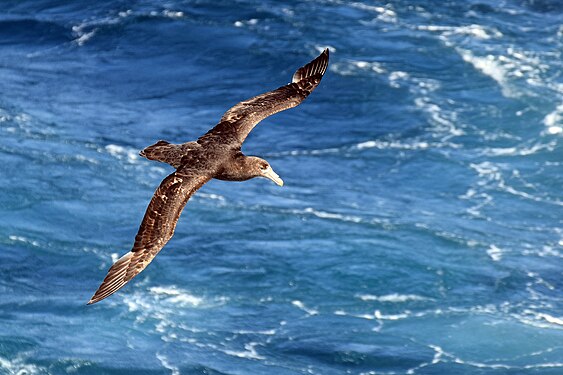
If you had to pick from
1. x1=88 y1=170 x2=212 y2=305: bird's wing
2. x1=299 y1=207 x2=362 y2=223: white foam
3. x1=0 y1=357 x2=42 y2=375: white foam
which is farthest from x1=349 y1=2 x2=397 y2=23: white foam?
x1=88 y1=170 x2=212 y2=305: bird's wing

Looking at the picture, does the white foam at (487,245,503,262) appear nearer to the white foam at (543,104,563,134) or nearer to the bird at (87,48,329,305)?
the white foam at (543,104,563,134)

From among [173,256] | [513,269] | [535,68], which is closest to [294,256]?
[173,256]

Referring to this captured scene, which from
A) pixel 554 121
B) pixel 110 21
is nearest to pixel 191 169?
pixel 554 121

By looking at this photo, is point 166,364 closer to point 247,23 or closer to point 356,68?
point 356,68

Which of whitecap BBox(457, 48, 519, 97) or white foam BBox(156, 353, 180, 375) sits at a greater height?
whitecap BBox(457, 48, 519, 97)

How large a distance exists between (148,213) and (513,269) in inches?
637

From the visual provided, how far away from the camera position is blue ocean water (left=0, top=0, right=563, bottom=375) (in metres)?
30.7

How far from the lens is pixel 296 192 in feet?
124

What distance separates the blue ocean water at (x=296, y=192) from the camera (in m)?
30.7

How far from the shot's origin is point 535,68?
152 ft

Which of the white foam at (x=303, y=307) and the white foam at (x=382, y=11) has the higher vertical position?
the white foam at (x=382, y=11)

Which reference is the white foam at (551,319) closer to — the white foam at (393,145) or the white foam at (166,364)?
the white foam at (166,364)

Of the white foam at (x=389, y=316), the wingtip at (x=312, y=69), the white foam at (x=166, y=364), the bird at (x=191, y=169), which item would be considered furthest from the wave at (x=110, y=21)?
the bird at (x=191, y=169)

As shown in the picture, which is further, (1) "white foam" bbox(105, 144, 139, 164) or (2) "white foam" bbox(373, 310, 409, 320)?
(1) "white foam" bbox(105, 144, 139, 164)
